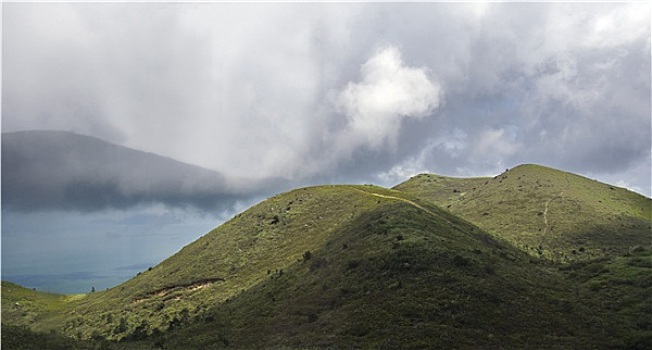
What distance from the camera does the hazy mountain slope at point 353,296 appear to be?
30.4 metres

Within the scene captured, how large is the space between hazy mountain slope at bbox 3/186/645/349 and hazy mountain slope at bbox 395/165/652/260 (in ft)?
106

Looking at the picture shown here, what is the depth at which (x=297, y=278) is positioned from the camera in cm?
5112

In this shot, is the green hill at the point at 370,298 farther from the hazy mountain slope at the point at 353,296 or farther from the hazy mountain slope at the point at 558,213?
the hazy mountain slope at the point at 558,213

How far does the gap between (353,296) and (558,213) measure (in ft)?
285

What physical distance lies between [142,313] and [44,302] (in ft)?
140

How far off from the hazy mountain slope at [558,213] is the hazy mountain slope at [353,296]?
32380 millimetres

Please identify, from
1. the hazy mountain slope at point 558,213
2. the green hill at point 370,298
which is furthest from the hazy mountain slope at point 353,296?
the hazy mountain slope at point 558,213

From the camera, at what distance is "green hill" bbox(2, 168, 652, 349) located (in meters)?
30.2

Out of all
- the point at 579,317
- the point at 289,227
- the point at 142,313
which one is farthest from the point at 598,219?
the point at 142,313

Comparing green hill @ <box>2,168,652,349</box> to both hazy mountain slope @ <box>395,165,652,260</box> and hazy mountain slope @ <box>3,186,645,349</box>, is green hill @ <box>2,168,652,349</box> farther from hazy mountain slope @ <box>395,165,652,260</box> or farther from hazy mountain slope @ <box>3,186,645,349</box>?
hazy mountain slope @ <box>395,165,652,260</box>

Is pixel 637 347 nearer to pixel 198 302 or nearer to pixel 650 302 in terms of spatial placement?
pixel 650 302

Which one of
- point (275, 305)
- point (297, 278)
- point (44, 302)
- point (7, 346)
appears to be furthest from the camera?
point (44, 302)

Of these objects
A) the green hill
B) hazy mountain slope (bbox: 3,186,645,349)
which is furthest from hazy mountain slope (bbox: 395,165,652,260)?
hazy mountain slope (bbox: 3,186,645,349)

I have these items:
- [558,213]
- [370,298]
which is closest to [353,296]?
[370,298]
